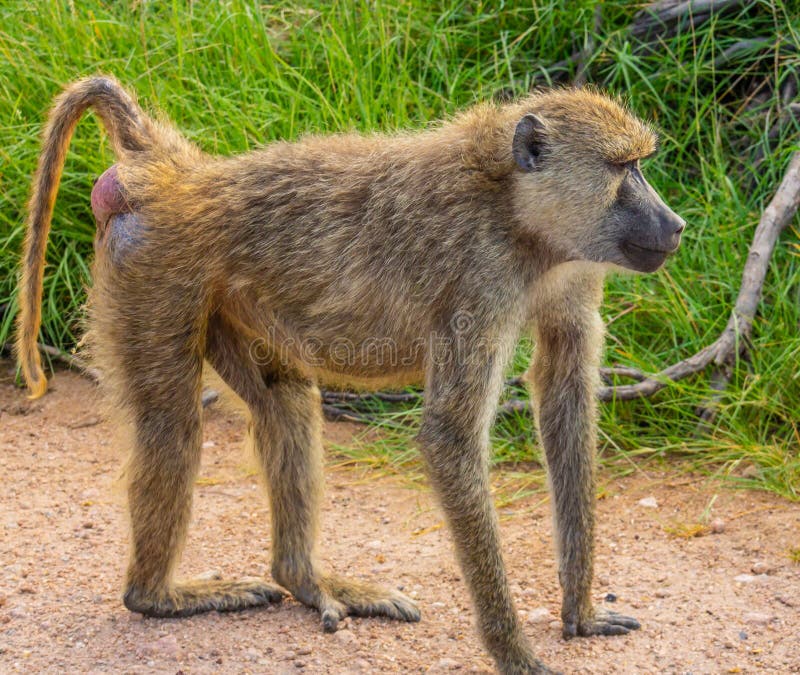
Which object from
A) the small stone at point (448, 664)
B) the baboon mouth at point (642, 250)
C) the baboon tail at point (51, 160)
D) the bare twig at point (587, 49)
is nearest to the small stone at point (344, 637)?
the small stone at point (448, 664)

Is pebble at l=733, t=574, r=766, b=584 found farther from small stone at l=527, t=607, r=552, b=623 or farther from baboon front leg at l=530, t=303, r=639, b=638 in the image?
small stone at l=527, t=607, r=552, b=623

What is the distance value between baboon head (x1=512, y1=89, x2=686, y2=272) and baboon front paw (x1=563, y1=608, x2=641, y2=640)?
102 cm

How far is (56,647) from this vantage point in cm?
312

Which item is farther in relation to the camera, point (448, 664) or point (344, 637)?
point (344, 637)

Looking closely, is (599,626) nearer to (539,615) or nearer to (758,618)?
(539,615)

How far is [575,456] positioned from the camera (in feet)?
10.7

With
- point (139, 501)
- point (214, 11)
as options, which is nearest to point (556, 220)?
point (139, 501)

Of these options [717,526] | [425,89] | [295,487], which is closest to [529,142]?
[295,487]

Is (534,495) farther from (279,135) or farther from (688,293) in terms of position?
(279,135)

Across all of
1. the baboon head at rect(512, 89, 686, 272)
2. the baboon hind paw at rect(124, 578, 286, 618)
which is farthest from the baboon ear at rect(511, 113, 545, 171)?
the baboon hind paw at rect(124, 578, 286, 618)

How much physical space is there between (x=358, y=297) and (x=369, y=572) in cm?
105

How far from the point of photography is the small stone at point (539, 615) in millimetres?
3346

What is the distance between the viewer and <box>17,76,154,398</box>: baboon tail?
129 inches

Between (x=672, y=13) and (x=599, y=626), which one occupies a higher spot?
(x=672, y=13)
